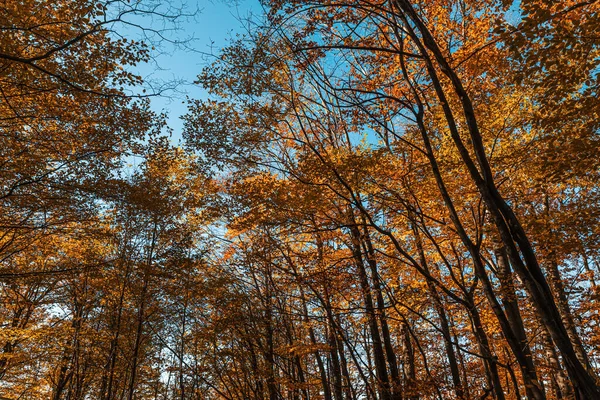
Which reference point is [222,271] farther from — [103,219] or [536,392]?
[536,392]

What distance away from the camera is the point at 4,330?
30.8 ft

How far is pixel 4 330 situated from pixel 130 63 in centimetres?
836

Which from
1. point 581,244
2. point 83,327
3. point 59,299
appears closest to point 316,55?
point 581,244

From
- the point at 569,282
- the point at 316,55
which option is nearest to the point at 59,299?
the point at 316,55

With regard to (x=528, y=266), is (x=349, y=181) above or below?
above

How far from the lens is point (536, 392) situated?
16.8ft

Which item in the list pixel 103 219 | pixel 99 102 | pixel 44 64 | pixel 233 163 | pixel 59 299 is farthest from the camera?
pixel 59 299

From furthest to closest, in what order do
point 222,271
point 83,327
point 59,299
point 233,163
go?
point 59,299 < point 83,327 < point 222,271 < point 233,163

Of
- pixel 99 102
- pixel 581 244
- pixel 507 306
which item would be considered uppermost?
pixel 99 102

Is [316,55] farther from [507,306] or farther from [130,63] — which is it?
[507,306]

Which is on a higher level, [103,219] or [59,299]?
[103,219]

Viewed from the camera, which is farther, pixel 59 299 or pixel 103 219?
pixel 59 299

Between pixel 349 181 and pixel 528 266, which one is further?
pixel 349 181

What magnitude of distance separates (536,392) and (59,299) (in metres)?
15.2
